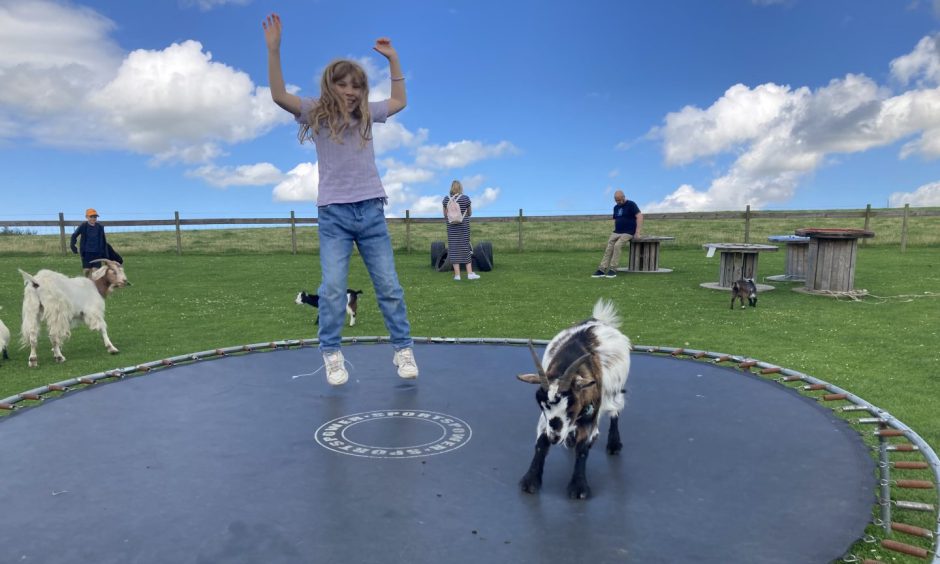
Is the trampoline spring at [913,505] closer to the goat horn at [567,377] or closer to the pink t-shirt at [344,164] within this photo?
the goat horn at [567,377]

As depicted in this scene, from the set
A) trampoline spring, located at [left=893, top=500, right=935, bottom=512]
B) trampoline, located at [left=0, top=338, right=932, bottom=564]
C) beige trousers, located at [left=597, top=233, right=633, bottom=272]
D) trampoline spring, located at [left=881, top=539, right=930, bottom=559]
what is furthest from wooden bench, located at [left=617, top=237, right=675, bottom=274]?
trampoline spring, located at [left=881, top=539, right=930, bottom=559]

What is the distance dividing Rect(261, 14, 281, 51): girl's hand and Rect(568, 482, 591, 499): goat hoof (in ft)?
9.31

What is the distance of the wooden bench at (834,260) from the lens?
875 cm

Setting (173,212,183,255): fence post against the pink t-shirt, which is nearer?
the pink t-shirt

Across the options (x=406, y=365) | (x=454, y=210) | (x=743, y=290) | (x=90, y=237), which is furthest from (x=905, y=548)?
(x=90, y=237)

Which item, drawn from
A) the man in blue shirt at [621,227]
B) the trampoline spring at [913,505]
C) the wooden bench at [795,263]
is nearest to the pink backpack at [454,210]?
the man in blue shirt at [621,227]

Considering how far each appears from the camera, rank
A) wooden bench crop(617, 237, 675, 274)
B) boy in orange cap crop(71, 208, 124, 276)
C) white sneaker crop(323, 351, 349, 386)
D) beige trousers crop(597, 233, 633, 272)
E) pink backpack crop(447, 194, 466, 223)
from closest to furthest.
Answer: white sneaker crop(323, 351, 349, 386) → boy in orange cap crop(71, 208, 124, 276) → pink backpack crop(447, 194, 466, 223) → beige trousers crop(597, 233, 633, 272) → wooden bench crop(617, 237, 675, 274)

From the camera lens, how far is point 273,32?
3535 millimetres

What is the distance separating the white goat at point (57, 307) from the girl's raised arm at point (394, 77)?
3628 millimetres

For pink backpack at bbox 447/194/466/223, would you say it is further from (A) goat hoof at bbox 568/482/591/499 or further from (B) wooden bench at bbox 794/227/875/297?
(A) goat hoof at bbox 568/482/591/499

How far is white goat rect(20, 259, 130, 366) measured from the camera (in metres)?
5.41

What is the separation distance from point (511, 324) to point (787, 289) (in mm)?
5436

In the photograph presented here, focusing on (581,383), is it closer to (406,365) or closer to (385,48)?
(406,365)

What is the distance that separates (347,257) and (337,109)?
91 centimetres
